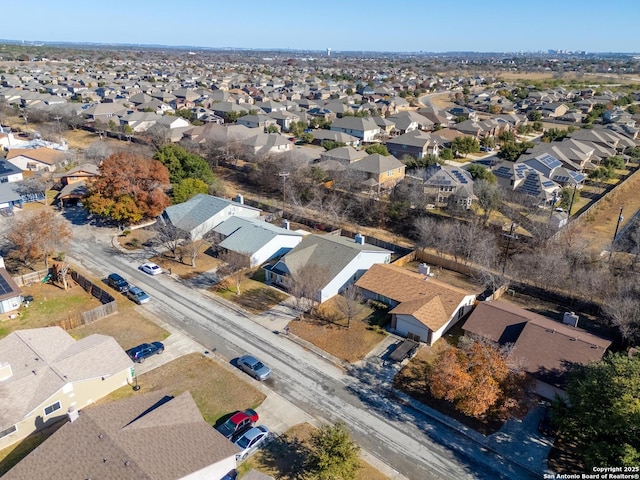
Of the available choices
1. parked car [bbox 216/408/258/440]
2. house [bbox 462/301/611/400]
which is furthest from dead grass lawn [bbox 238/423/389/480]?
house [bbox 462/301/611/400]

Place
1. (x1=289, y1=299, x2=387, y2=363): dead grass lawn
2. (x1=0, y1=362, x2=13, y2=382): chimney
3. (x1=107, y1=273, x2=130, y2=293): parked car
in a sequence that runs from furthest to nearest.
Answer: (x1=107, y1=273, x2=130, y2=293): parked car
(x1=289, y1=299, x2=387, y2=363): dead grass lawn
(x1=0, y1=362, x2=13, y2=382): chimney

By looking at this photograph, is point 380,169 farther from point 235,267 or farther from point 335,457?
point 335,457

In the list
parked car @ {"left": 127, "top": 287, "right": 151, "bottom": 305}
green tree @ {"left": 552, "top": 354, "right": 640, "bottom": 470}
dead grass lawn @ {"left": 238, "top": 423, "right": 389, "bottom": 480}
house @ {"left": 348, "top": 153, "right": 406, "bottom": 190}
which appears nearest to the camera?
green tree @ {"left": 552, "top": 354, "right": 640, "bottom": 470}

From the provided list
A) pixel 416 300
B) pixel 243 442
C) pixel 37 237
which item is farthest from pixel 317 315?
pixel 37 237

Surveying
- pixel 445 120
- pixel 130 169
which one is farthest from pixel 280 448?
pixel 445 120

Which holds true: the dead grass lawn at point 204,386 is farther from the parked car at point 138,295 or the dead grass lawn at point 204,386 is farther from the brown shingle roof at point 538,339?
the brown shingle roof at point 538,339

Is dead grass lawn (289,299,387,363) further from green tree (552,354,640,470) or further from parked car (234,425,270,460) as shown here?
green tree (552,354,640,470)

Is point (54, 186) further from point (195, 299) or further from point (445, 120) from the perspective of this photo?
point (445, 120)

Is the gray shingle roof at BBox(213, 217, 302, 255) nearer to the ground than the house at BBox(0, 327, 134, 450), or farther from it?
farther from it
